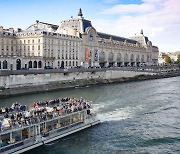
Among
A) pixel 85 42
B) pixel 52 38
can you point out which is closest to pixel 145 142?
pixel 52 38

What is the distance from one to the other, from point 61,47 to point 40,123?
75.8m

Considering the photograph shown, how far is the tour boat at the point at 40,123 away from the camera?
86.4 ft

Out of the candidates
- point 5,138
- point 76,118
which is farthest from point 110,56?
point 5,138

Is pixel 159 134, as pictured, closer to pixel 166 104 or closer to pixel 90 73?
pixel 166 104

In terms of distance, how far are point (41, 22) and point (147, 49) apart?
84377 mm

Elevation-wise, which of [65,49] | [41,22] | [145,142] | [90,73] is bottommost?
[145,142]

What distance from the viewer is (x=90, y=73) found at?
8769cm

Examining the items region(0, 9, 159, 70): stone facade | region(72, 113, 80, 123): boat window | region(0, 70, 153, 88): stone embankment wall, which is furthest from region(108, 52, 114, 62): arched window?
region(72, 113, 80, 123): boat window

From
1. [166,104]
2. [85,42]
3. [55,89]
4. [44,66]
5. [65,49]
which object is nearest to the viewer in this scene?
[166,104]

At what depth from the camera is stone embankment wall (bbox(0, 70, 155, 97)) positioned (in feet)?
195

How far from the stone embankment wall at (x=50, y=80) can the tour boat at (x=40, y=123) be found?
2537 centimetres

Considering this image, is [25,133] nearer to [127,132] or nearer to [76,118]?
[76,118]

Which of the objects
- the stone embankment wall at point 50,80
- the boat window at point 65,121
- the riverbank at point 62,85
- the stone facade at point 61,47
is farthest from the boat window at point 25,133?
the stone facade at point 61,47

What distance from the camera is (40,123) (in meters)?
28.6
